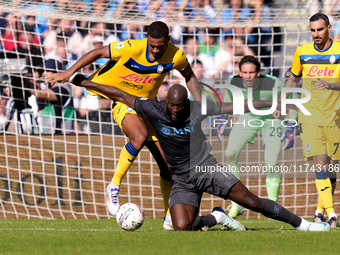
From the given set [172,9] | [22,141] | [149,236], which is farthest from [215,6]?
[149,236]

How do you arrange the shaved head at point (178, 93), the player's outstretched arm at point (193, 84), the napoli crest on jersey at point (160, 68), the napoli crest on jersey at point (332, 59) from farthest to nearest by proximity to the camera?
the napoli crest on jersey at point (332, 59)
the player's outstretched arm at point (193, 84)
the napoli crest on jersey at point (160, 68)
the shaved head at point (178, 93)

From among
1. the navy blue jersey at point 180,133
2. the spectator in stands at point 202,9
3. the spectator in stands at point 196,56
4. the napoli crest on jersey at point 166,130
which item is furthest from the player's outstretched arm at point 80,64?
the spectator in stands at point 196,56

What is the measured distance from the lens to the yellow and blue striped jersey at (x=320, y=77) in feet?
24.5

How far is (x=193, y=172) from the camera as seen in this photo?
21.4 feet

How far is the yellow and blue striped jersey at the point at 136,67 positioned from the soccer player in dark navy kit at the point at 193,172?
22.0 inches

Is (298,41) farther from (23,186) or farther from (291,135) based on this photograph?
(23,186)

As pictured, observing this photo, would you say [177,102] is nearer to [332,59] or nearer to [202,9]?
[332,59]

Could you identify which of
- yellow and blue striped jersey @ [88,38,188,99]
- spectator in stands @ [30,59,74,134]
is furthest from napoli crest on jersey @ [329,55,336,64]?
spectator in stands @ [30,59,74,134]

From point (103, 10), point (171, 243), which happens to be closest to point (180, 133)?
point (171, 243)

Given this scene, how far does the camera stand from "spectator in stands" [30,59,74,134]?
10.8 m

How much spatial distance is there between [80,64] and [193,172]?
1707 millimetres

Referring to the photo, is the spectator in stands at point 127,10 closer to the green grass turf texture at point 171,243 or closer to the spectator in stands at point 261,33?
the spectator in stands at point 261,33

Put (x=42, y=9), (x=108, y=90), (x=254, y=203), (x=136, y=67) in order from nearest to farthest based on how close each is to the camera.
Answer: (x=254, y=203) → (x=108, y=90) → (x=136, y=67) → (x=42, y=9)

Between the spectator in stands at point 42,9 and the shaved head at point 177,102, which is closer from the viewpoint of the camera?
the shaved head at point 177,102
